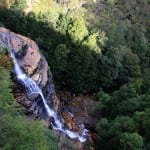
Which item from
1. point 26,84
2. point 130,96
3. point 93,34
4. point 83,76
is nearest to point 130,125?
point 130,96

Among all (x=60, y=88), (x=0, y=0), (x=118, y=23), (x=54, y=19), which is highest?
(x=0, y=0)

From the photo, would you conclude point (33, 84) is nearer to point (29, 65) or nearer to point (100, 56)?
point (29, 65)

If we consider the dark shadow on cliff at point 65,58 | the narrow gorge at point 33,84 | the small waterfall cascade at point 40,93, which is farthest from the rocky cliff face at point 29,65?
the dark shadow on cliff at point 65,58

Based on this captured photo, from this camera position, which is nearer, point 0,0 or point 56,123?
point 56,123

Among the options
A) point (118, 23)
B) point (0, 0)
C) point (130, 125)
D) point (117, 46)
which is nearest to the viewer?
point (130, 125)

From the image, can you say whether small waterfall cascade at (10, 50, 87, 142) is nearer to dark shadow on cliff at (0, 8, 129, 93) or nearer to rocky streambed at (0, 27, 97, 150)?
rocky streambed at (0, 27, 97, 150)

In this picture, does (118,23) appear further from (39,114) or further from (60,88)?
(39,114)
